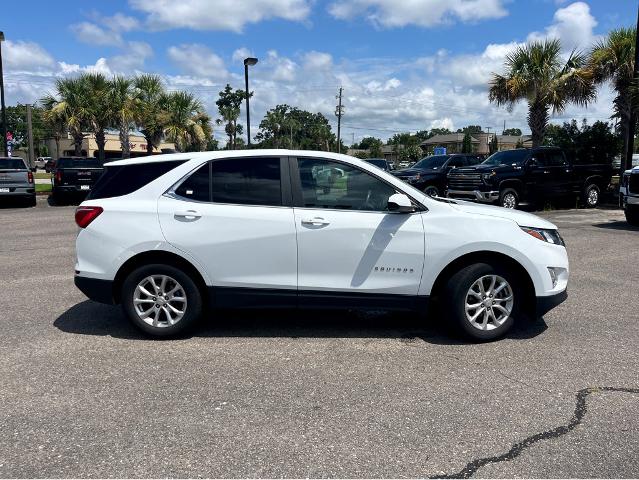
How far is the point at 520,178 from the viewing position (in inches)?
617

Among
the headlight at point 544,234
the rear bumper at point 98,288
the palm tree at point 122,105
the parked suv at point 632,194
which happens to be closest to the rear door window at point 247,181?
the rear bumper at point 98,288

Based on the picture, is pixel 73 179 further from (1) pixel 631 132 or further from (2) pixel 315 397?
(1) pixel 631 132

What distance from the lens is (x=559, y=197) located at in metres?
16.8

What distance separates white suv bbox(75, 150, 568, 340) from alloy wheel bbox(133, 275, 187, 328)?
0.03 feet

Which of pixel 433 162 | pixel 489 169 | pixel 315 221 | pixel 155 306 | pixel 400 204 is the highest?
pixel 433 162

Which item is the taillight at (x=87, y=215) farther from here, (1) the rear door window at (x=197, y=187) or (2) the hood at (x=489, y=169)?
(2) the hood at (x=489, y=169)

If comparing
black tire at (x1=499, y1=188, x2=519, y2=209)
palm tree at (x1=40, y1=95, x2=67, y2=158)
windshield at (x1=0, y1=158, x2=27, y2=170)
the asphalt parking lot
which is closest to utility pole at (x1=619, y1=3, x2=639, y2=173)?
black tire at (x1=499, y1=188, x2=519, y2=209)

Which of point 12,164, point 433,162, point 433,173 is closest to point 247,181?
point 433,173

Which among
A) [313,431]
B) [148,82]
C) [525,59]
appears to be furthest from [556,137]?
[313,431]

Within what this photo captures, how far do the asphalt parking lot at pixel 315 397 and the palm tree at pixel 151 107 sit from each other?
77.5 ft

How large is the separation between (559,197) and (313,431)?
51.1 ft

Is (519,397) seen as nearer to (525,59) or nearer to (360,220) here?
(360,220)

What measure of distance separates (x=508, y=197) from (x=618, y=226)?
306cm

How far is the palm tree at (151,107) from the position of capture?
2794 cm
